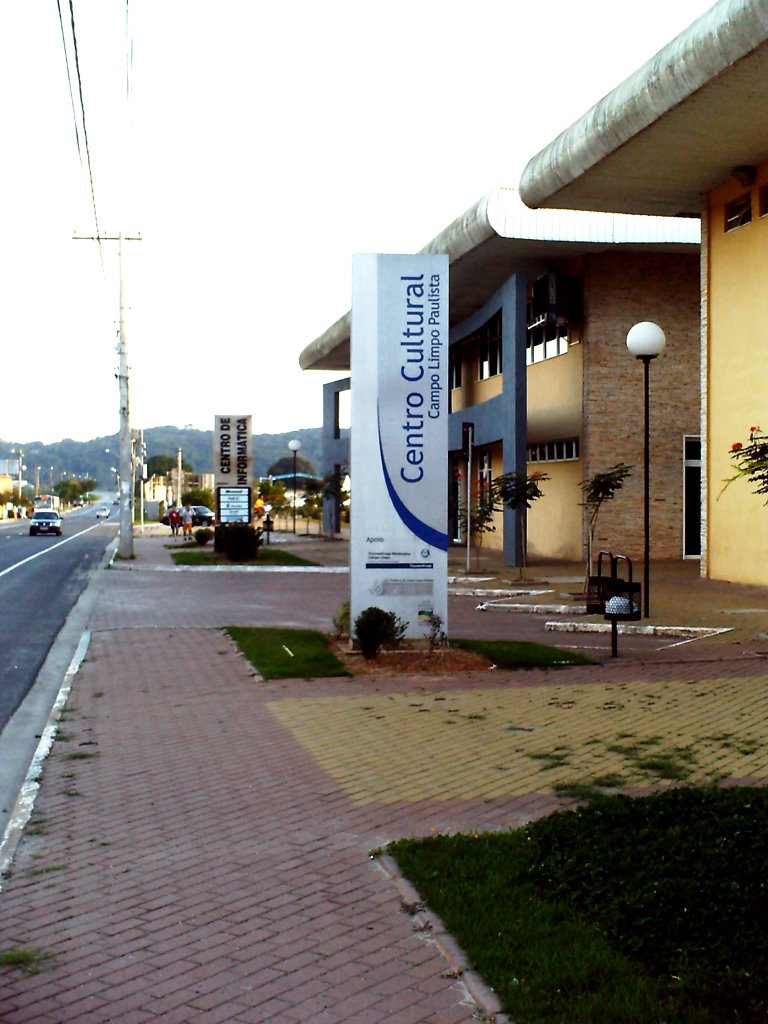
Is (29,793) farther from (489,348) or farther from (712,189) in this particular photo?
(489,348)

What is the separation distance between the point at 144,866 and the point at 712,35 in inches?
607

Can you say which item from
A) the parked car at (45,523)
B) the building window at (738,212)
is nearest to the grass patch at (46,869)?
the building window at (738,212)

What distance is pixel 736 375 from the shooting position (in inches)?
866

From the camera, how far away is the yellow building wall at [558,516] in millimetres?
31312

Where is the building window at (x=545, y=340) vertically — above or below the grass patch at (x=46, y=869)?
above

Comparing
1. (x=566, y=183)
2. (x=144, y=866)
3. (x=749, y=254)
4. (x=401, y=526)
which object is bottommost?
(x=144, y=866)

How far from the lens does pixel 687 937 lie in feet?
13.8

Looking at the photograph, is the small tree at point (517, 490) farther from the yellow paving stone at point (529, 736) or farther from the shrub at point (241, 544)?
the yellow paving stone at point (529, 736)

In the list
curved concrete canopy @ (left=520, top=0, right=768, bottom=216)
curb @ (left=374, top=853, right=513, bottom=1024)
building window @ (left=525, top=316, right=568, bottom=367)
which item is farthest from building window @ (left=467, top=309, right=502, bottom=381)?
curb @ (left=374, top=853, right=513, bottom=1024)

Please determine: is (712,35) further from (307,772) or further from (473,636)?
(307,772)

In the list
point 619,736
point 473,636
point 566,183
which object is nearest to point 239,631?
point 473,636

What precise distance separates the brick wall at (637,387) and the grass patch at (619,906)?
23.8 metres

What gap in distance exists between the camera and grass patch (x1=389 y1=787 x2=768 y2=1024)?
12.5 ft

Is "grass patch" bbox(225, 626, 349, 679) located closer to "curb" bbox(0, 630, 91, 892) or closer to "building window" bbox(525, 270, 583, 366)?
"curb" bbox(0, 630, 91, 892)
